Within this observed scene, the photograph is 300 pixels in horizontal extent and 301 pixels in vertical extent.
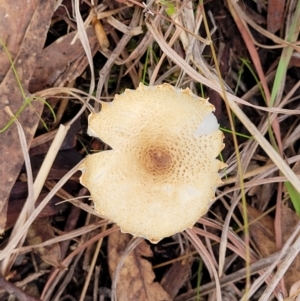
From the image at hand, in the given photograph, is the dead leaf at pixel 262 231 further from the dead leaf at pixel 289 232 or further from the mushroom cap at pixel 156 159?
the mushroom cap at pixel 156 159

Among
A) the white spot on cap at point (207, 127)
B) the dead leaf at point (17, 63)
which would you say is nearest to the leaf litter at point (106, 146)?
the dead leaf at point (17, 63)

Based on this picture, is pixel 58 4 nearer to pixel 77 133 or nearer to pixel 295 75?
pixel 77 133

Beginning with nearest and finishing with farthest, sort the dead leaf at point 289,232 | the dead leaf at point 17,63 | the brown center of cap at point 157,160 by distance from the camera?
the brown center of cap at point 157,160 < the dead leaf at point 17,63 < the dead leaf at point 289,232

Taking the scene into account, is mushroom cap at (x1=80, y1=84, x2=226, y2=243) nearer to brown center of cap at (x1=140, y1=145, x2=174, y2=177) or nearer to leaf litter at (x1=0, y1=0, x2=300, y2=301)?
brown center of cap at (x1=140, y1=145, x2=174, y2=177)

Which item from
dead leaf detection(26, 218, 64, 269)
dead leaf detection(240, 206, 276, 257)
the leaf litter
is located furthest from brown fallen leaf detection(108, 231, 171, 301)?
dead leaf detection(240, 206, 276, 257)

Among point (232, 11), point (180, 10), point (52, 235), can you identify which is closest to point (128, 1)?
point (180, 10)

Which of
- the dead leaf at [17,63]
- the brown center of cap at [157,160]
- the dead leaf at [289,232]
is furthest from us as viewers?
the dead leaf at [289,232]
